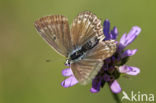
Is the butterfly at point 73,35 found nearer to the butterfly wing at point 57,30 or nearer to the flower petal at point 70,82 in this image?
the butterfly wing at point 57,30

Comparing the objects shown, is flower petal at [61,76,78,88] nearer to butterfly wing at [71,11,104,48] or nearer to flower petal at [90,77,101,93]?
flower petal at [90,77,101,93]

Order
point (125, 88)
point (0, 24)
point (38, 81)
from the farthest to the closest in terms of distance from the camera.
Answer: point (0, 24) < point (38, 81) < point (125, 88)

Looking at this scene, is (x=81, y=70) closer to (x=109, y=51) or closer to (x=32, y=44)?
(x=109, y=51)

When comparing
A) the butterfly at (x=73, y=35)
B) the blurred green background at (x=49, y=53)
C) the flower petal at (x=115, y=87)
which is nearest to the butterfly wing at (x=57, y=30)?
the butterfly at (x=73, y=35)

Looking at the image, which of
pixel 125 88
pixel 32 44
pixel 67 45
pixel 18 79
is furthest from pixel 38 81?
pixel 67 45

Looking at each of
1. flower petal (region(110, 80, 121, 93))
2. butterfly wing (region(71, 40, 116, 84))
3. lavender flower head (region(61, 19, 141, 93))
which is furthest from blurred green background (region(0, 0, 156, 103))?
butterfly wing (region(71, 40, 116, 84))

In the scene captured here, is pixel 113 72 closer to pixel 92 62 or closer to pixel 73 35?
pixel 92 62

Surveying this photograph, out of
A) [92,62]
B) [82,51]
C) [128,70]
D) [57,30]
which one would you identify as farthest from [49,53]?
[92,62]
